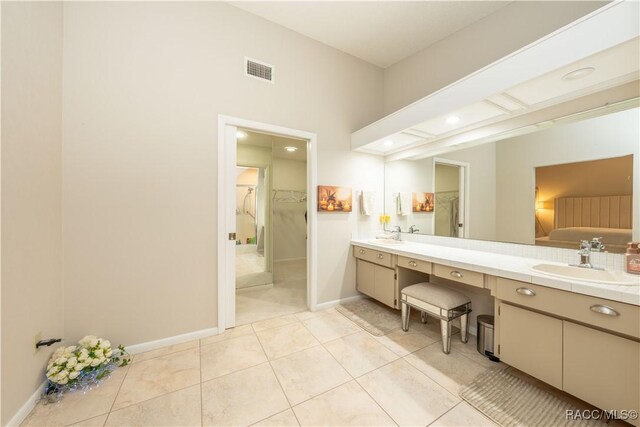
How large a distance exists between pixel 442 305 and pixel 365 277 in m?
1.11

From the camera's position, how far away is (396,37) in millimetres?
2824

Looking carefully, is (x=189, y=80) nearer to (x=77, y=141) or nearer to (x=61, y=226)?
(x=77, y=141)

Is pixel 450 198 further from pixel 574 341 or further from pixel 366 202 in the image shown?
pixel 574 341

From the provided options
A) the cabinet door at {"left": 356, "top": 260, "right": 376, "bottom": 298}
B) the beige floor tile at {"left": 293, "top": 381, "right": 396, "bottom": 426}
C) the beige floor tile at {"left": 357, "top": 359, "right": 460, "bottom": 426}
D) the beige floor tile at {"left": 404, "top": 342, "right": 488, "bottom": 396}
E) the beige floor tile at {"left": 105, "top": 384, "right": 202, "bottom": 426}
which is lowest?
the beige floor tile at {"left": 105, "top": 384, "right": 202, "bottom": 426}

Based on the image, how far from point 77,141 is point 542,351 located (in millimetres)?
3631

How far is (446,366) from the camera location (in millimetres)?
1822

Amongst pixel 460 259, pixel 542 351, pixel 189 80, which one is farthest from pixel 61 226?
pixel 542 351

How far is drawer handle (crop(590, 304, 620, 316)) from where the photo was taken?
3.81ft

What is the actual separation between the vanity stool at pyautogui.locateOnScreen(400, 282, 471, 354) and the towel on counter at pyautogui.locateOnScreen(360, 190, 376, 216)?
3.90ft

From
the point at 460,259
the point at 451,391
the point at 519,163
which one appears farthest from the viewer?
the point at 519,163

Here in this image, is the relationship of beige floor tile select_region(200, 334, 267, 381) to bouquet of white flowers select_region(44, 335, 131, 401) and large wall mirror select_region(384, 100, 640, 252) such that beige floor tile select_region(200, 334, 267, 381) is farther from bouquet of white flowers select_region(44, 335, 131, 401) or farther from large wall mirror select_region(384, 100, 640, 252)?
large wall mirror select_region(384, 100, 640, 252)

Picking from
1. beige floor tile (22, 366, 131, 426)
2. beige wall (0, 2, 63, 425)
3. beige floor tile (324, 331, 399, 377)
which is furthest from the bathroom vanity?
beige wall (0, 2, 63, 425)

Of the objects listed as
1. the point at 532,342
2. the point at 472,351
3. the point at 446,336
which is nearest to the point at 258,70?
the point at 446,336

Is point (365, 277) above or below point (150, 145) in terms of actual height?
below
